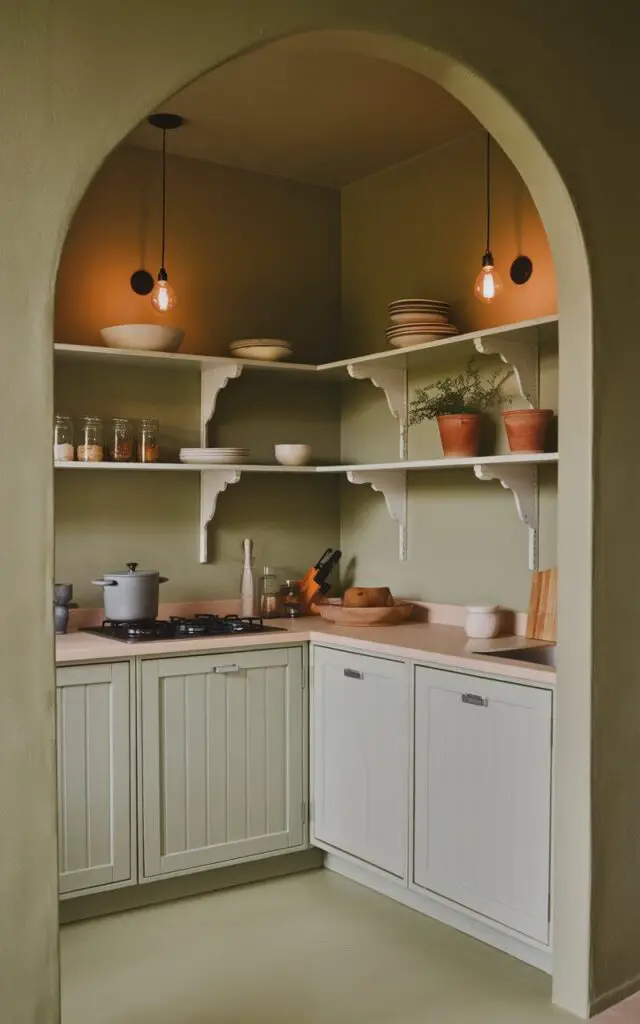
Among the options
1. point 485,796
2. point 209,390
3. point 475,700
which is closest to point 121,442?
point 209,390

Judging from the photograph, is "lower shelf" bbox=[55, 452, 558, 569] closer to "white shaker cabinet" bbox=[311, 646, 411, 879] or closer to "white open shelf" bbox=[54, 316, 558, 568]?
"white open shelf" bbox=[54, 316, 558, 568]

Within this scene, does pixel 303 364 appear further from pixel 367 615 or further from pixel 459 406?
pixel 367 615

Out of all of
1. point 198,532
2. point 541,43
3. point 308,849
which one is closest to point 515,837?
point 308,849

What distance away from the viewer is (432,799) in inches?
125

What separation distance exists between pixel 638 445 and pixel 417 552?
137 cm

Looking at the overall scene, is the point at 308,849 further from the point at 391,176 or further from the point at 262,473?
the point at 391,176

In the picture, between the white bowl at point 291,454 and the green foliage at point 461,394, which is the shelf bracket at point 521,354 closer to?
the green foliage at point 461,394

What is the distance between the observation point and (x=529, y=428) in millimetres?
3289

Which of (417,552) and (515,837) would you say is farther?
(417,552)

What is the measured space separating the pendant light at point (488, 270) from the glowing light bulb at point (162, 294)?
1.12 m

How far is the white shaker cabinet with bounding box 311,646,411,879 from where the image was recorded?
330 centimetres

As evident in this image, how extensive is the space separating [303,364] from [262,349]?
34 cm

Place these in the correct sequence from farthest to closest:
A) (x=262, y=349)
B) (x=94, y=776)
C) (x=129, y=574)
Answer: (x=262, y=349)
(x=129, y=574)
(x=94, y=776)

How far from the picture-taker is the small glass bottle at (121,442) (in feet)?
12.2
